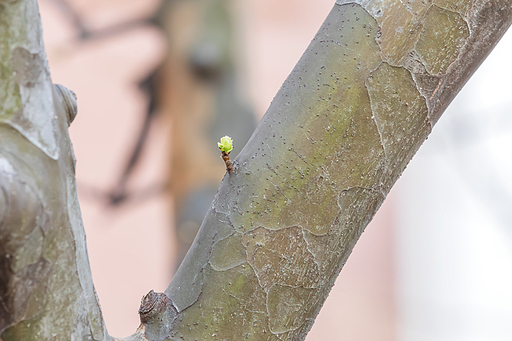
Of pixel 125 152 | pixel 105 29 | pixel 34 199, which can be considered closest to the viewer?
pixel 34 199

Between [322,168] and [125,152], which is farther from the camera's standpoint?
[125,152]

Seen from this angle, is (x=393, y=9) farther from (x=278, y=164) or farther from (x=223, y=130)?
(x=223, y=130)

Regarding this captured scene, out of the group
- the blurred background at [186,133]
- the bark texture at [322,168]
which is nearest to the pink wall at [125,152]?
the blurred background at [186,133]

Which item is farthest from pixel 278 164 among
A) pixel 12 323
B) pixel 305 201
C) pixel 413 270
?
pixel 413 270

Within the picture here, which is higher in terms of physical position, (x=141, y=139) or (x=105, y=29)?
(x=105, y=29)

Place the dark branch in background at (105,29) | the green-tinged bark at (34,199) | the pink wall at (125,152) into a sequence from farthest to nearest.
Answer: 1. the pink wall at (125,152)
2. the dark branch in background at (105,29)
3. the green-tinged bark at (34,199)

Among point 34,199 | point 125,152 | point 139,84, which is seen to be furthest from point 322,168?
point 125,152

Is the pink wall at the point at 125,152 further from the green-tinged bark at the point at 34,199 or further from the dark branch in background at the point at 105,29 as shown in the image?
the green-tinged bark at the point at 34,199

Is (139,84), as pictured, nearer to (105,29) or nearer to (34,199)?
(105,29)

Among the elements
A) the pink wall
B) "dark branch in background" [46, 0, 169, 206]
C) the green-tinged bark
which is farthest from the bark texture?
the pink wall

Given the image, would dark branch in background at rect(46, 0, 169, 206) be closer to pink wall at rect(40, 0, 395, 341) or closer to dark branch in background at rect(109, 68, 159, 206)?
dark branch in background at rect(109, 68, 159, 206)
